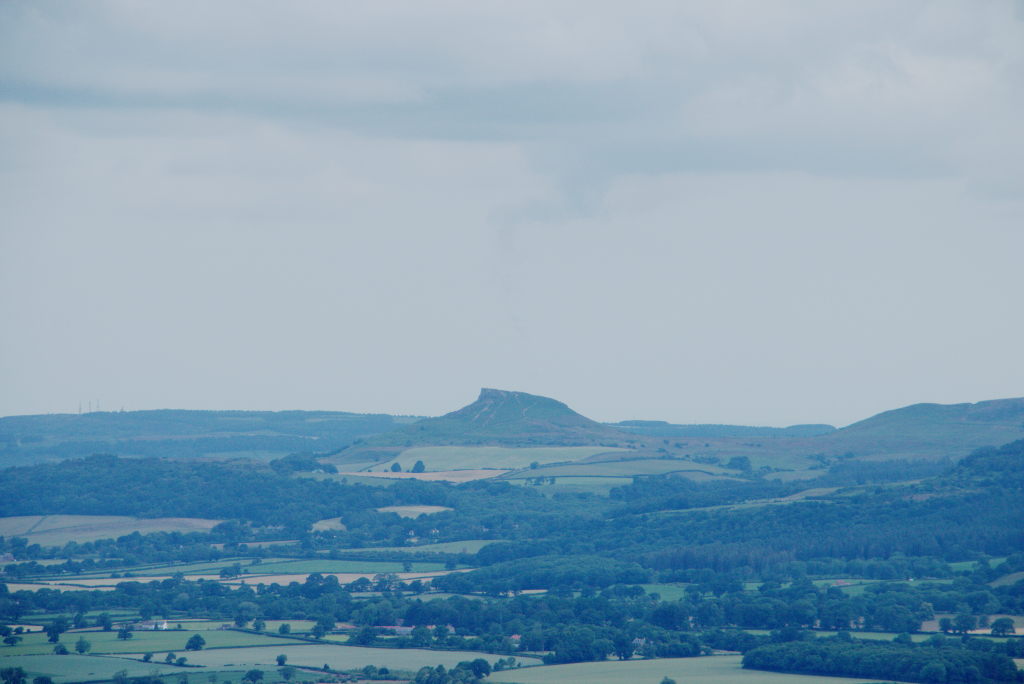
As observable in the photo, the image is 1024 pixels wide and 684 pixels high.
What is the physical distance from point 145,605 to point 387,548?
4911 cm

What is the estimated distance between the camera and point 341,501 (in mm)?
181375

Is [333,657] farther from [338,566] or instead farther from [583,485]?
[583,485]

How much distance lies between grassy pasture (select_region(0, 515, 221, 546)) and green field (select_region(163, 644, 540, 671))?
244 ft

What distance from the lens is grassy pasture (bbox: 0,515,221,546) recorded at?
163875 mm

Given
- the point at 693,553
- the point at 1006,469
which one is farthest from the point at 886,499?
the point at 693,553

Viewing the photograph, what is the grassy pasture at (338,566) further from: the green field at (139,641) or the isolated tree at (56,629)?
the isolated tree at (56,629)

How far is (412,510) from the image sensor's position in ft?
580

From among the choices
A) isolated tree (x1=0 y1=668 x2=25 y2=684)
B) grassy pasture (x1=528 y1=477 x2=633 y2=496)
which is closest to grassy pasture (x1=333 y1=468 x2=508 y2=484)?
grassy pasture (x1=528 y1=477 x2=633 y2=496)

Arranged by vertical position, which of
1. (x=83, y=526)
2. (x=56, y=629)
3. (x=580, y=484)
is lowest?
(x=56, y=629)

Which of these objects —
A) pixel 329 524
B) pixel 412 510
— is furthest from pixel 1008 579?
pixel 329 524

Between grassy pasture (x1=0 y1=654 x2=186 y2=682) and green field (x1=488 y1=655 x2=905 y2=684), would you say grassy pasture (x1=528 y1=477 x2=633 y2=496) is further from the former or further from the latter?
grassy pasture (x1=0 y1=654 x2=186 y2=682)

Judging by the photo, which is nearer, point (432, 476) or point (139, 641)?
point (139, 641)

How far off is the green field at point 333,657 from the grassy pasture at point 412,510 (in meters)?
78.6

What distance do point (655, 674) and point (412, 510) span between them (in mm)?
98154
